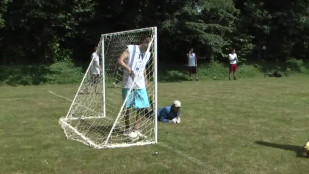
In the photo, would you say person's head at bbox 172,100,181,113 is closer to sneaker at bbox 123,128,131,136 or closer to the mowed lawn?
the mowed lawn

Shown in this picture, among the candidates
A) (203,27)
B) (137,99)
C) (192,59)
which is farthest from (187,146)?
(203,27)

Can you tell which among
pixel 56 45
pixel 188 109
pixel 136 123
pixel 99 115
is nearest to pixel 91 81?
pixel 99 115

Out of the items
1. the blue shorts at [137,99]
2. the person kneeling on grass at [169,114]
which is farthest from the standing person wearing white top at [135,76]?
the person kneeling on grass at [169,114]

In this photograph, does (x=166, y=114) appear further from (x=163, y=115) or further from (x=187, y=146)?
(x=187, y=146)

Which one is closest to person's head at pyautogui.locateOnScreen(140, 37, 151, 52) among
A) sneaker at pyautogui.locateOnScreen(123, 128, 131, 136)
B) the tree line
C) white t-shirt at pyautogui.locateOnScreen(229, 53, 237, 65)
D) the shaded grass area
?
sneaker at pyautogui.locateOnScreen(123, 128, 131, 136)

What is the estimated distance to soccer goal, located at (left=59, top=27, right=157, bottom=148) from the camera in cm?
742

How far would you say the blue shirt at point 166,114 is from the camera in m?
9.31

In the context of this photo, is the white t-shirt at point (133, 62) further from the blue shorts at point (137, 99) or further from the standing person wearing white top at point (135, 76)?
the blue shorts at point (137, 99)

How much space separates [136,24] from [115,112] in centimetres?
1465

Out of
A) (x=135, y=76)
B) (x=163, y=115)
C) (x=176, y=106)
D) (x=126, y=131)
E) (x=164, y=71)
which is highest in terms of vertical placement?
(x=135, y=76)

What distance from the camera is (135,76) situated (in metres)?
7.52

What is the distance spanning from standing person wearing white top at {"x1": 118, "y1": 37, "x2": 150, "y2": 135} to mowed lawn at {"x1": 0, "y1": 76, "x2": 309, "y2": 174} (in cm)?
77

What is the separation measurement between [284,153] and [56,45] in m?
20.4

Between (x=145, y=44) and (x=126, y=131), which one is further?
(x=126, y=131)
